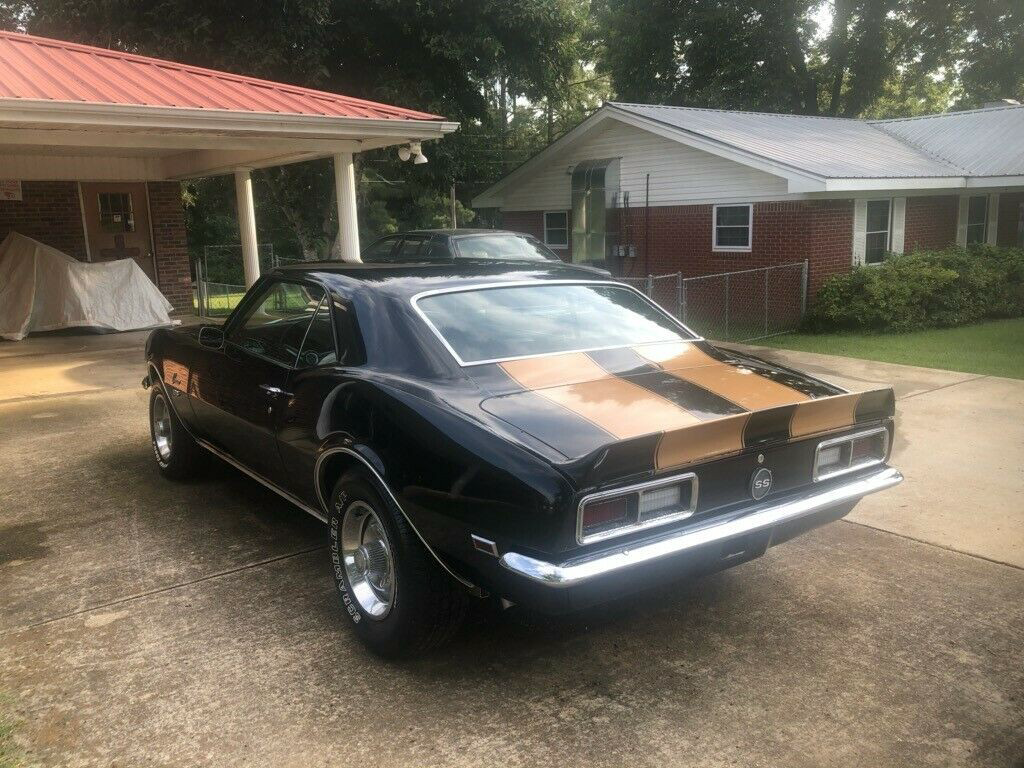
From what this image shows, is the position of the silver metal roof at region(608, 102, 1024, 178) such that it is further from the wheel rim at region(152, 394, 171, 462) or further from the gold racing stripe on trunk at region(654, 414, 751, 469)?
the gold racing stripe on trunk at region(654, 414, 751, 469)

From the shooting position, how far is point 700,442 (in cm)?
314

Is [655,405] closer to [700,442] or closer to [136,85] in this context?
[700,442]

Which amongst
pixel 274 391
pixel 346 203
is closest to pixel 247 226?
pixel 346 203

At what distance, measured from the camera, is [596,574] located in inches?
114

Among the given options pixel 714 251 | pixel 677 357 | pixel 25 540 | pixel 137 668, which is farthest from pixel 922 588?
pixel 714 251

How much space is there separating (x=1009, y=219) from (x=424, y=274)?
66.7ft

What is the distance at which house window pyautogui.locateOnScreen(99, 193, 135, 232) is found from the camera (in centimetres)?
1519

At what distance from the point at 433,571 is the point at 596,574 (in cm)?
72

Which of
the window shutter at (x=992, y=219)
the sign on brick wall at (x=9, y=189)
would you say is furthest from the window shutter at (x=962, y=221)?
the sign on brick wall at (x=9, y=189)

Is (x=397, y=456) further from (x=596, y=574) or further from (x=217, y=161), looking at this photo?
(x=217, y=161)

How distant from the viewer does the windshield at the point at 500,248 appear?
1267 centimetres

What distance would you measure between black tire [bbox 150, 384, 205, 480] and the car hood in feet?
9.50

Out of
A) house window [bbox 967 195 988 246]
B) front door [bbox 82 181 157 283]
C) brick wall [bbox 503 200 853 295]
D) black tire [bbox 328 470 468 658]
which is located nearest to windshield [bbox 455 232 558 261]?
brick wall [bbox 503 200 853 295]

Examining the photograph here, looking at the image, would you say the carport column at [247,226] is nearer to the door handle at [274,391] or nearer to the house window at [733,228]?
the house window at [733,228]
